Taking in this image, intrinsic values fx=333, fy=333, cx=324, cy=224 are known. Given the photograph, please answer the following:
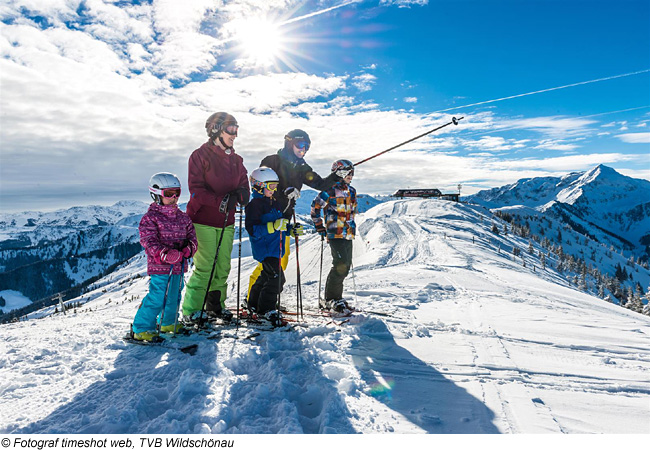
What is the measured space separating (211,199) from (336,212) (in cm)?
234

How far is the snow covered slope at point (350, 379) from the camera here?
8.97ft

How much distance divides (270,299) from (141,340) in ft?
6.49

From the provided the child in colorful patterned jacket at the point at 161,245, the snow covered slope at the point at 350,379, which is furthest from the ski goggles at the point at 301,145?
the snow covered slope at the point at 350,379

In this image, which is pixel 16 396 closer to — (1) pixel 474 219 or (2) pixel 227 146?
(2) pixel 227 146

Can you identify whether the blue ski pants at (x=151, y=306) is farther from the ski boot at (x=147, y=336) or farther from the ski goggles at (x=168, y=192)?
the ski goggles at (x=168, y=192)

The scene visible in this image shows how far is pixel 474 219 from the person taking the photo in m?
52.9

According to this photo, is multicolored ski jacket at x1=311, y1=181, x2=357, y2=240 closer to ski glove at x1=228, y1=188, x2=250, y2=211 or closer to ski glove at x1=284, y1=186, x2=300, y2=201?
ski glove at x1=284, y1=186, x2=300, y2=201

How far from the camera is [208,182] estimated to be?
558 cm

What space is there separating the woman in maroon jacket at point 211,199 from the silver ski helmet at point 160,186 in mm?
618

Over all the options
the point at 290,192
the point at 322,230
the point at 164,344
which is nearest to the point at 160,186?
the point at 290,192

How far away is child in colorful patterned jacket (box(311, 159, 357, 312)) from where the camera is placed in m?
6.45

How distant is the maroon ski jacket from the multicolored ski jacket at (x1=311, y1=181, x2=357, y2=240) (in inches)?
59.8

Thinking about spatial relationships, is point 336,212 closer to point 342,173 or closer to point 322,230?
point 322,230

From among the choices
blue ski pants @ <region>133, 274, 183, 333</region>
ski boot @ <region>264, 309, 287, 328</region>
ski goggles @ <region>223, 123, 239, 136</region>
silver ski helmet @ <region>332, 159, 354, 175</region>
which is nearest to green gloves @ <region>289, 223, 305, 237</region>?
ski boot @ <region>264, 309, 287, 328</region>
